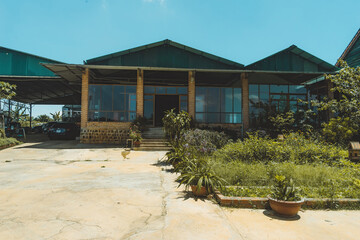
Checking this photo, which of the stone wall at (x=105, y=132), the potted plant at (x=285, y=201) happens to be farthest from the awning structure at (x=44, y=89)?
the potted plant at (x=285, y=201)

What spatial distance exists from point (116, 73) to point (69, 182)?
41.2ft

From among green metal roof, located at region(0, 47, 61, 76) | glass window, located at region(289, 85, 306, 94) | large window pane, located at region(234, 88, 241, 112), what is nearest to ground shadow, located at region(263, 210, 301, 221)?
large window pane, located at region(234, 88, 241, 112)

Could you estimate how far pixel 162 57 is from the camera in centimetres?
1641

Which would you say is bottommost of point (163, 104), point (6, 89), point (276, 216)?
point (276, 216)

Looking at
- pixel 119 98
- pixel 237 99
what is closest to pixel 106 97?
pixel 119 98

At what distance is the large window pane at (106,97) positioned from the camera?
585 inches

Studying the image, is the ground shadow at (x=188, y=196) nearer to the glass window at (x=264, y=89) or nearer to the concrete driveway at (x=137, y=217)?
the concrete driveway at (x=137, y=217)

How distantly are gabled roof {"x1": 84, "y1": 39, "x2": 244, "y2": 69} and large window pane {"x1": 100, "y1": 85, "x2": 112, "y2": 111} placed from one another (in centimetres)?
237

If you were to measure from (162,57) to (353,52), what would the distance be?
52.0 ft

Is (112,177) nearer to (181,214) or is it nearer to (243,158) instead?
(181,214)

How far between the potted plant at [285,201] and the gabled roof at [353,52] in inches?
738

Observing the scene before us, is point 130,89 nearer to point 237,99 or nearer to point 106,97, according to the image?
point 106,97

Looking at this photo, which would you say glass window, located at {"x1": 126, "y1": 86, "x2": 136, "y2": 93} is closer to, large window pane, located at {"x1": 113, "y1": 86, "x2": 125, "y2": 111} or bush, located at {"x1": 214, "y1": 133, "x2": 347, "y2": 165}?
large window pane, located at {"x1": 113, "y1": 86, "x2": 125, "y2": 111}

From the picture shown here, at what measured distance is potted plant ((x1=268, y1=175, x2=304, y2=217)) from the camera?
3.08 metres
